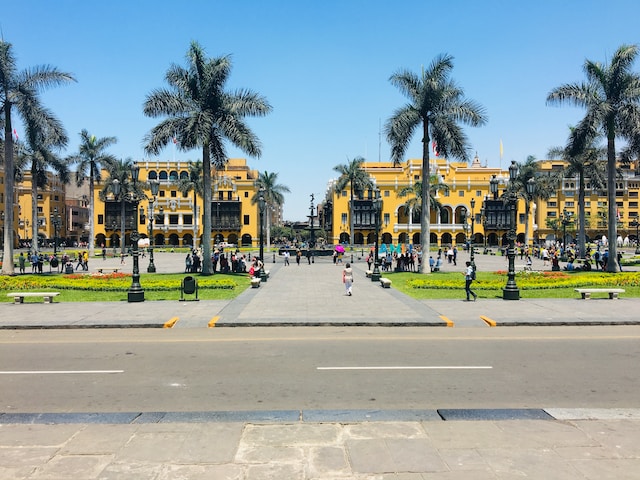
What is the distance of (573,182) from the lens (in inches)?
4112

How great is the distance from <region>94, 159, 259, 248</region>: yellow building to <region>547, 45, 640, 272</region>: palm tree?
6836 cm

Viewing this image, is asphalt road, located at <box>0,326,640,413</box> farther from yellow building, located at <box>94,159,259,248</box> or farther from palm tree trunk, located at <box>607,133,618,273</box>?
yellow building, located at <box>94,159,259,248</box>

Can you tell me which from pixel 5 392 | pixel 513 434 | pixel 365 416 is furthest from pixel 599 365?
pixel 5 392

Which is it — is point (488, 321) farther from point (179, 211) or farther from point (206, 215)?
point (179, 211)

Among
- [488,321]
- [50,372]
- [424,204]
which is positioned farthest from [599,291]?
[50,372]

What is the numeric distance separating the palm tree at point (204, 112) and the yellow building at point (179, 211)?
63.2 m

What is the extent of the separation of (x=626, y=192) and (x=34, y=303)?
117m

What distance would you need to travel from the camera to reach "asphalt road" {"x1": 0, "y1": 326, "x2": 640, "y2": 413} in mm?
7473

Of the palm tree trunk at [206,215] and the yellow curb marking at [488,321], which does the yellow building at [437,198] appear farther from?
the yellow curb marking at [488,321]

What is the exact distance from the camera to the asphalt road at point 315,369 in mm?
7473

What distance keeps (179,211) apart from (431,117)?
71.4 metres

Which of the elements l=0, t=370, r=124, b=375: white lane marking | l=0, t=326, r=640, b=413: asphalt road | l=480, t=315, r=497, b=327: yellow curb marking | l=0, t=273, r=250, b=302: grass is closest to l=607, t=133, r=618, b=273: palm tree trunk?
l=0, t=326, r=640, b=413: asphalt road

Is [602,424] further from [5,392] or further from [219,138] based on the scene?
[219,138]

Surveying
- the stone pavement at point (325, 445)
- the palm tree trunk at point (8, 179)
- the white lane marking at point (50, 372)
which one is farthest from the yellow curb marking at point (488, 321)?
the palm tree trunk at point (8, 179)
